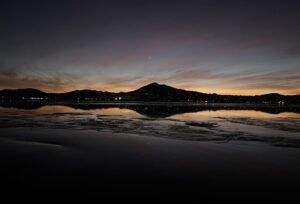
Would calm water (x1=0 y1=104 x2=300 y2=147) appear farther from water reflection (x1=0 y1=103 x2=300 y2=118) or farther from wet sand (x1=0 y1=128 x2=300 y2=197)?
water reflection (x1=0 y1=103 x2=300 y2=118)

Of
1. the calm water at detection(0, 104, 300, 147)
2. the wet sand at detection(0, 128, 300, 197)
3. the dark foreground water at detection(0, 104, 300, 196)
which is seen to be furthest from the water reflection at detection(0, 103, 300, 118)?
the wet sand at detection(0, 128, 300, 197)

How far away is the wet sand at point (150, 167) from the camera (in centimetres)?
527

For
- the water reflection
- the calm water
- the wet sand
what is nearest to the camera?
the wet sand

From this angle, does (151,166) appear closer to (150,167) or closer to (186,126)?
(150,167)

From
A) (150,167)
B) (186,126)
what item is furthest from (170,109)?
(150,167)

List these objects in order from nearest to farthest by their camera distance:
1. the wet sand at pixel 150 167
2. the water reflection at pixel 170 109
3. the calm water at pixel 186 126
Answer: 1. the wet sand at pixel 150 167
2. the calm water at pixel 186 126
3. the water reflection at pixel 170 109

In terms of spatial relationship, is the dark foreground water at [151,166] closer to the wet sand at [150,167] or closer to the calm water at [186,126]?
the wet sand at [150,167]

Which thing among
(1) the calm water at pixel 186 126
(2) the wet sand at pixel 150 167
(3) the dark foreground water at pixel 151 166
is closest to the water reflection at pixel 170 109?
(1) the calm water at pixel 186 126

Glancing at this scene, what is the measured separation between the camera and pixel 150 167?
6922 millimetres

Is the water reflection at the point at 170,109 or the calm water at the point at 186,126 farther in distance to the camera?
the water reflection at the point at 170,109

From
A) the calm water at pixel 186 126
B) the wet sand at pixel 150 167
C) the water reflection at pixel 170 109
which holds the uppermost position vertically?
the water reflection at pixel 170 109

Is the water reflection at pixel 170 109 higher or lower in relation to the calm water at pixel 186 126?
higher

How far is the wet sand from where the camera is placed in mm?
5273

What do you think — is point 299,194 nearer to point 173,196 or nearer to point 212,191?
point 212,191
